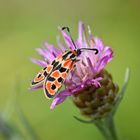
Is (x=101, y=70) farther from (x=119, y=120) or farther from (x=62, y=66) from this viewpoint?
(x=119, y=120)

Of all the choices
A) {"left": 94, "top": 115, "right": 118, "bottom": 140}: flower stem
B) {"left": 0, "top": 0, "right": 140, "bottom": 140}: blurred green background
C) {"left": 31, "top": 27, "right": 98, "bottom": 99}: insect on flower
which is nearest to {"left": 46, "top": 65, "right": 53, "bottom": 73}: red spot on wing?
{"left": 31, "top": 27, "right": 98, "bottom": 99}: insect on flower

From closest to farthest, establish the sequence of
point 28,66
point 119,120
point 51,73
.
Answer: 1. point 51,73
2. point 119,120
3. point 28,66

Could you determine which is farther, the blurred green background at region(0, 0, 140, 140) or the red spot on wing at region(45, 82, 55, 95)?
the blurred green background at region(0, 0, 140, 140)

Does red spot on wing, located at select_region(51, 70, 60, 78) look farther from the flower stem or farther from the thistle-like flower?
the flower stem

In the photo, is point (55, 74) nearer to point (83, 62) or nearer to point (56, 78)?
point (56, 78)

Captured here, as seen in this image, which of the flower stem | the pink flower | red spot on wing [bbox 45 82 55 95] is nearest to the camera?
red spot on wing [bbox 45 82 55 95]

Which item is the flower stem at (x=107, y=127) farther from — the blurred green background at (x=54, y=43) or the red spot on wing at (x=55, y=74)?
the blurred green background at (x=54, y=43)

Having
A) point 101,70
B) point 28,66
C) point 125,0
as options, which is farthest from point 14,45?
point 101,70

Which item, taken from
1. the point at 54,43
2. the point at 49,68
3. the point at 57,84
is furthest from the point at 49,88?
the point at 54,43
